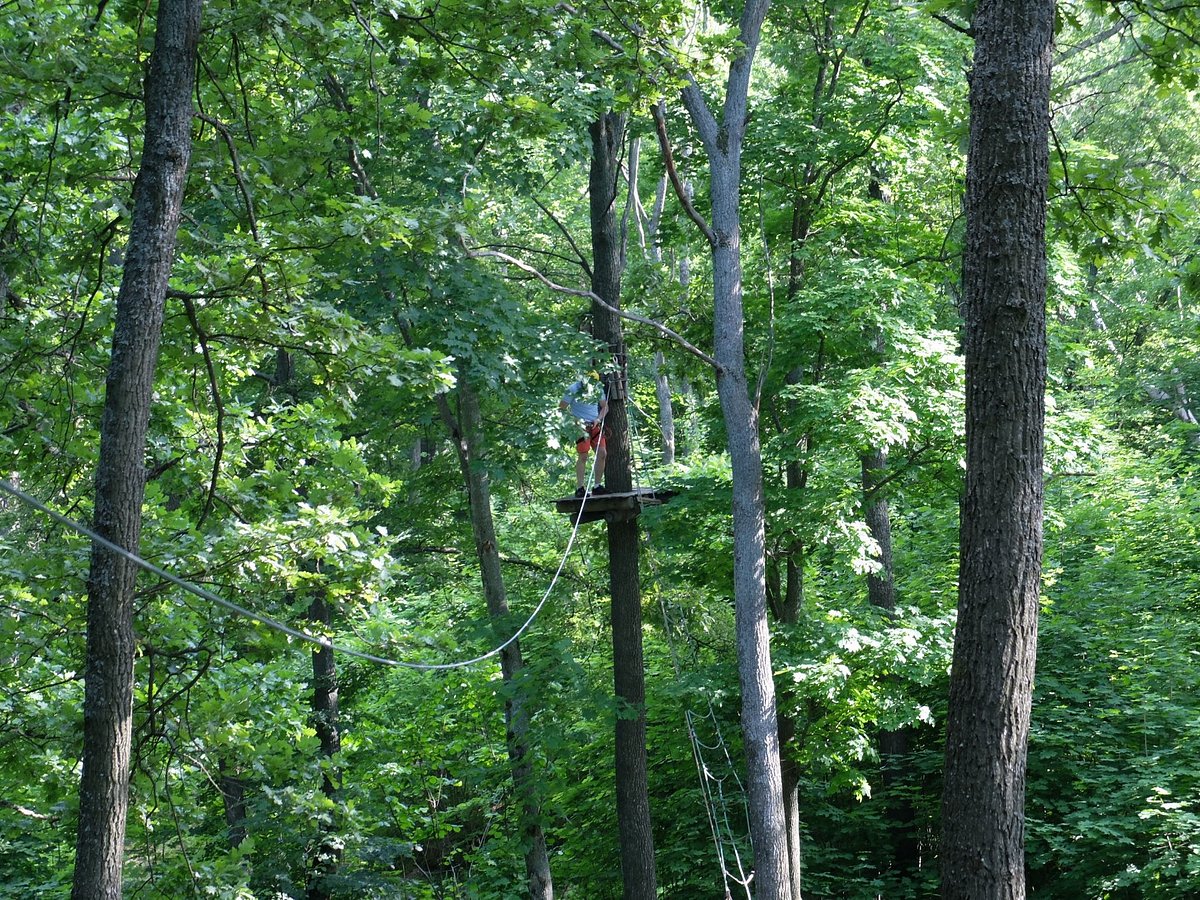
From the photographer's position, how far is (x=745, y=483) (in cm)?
885

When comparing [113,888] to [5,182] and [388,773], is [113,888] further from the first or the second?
→ [388,773]

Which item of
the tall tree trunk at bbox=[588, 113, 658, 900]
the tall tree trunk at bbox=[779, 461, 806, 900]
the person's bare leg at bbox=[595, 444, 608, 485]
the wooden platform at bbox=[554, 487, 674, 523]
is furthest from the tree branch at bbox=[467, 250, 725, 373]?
the tall tree trunk at bbox=[779, 461, 806, 900]

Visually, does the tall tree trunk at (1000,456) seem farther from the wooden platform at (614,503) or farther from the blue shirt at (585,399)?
the blue shirt at (585,399)

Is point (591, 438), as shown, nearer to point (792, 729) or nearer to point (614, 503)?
point (614, 503)

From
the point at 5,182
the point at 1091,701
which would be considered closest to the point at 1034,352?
the point at 5,182

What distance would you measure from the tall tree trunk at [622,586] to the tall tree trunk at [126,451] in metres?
5.86

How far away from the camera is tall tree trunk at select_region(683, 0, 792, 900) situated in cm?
862

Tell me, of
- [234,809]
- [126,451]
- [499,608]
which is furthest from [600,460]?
[126,451]

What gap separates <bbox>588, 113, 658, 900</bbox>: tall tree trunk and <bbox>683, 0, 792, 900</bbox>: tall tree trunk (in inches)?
64.7

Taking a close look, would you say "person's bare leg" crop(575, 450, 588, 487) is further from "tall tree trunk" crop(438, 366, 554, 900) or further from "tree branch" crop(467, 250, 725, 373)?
"tree branch" crop(467, 250, 725, 373)

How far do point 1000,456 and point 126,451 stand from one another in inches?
144

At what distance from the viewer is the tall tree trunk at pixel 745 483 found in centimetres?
862

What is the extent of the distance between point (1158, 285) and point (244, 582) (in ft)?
58.5

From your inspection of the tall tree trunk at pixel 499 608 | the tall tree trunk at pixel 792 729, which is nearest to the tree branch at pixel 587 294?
the tall tree trunk at pixel 792 729
